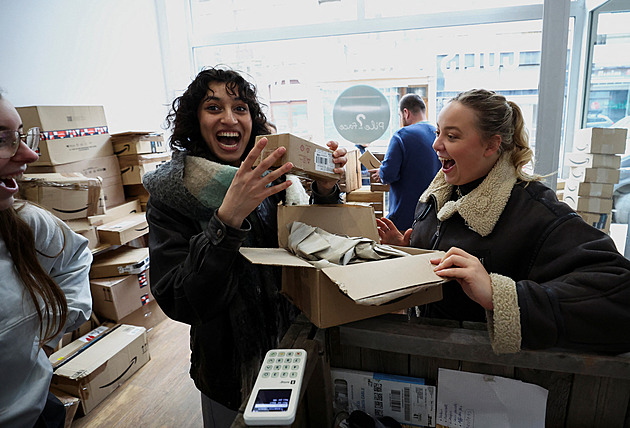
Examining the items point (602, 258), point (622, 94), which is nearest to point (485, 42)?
point (622, 94)

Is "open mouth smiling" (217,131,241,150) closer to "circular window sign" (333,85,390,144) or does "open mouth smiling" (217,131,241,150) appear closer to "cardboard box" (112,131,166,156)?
"cardboard box" (112,131,166,156)

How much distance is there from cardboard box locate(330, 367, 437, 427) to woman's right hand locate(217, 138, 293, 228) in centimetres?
46

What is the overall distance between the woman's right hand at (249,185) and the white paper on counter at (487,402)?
59 cm

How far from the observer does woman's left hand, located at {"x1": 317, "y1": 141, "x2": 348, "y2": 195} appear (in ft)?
3.83

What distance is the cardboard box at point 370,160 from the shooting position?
11.4 ft

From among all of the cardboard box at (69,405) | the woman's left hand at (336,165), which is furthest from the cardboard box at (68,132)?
the woman's left hand at (336,165)

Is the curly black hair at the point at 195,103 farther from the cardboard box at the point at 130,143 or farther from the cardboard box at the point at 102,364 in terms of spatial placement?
the cardboard box at the point at 130,143

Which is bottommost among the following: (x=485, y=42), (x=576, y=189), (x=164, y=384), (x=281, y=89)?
(x=164, y=384)

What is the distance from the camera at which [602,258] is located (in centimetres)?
82

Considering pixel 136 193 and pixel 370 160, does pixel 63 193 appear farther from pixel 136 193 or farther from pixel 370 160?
pixel 370 160

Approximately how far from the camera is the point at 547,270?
0.90 m

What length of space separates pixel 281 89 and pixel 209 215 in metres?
3.62

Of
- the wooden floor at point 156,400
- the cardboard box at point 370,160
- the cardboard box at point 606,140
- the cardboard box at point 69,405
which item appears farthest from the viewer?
the cardboard box at point 370,160

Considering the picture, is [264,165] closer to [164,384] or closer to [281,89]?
[164,384]
